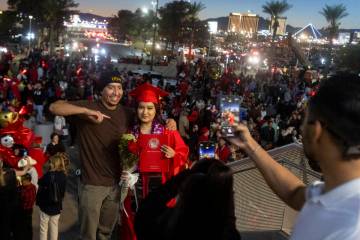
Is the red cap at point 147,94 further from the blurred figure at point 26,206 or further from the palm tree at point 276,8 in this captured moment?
the palm tree at point 276,8

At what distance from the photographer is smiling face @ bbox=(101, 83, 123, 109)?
4254 millimetres

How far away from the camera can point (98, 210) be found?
4.22 m

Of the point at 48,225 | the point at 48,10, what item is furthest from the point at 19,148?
the point at 48,10

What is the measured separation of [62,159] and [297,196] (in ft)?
12.8

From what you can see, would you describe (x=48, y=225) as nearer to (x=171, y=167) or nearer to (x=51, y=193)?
(x=51, y=193)

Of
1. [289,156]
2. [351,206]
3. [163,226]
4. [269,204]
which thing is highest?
[351,206]

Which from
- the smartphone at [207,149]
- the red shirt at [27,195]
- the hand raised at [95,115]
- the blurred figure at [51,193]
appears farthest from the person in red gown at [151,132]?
the smartphone at [207,149]

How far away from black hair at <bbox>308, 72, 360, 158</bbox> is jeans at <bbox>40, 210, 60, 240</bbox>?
14.8 feet

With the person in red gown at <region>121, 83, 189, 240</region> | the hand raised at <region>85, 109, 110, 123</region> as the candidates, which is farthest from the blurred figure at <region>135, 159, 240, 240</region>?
the person in red gown at <region>121, 83, 189, 240</region>

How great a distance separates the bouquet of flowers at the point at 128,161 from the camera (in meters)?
4.07

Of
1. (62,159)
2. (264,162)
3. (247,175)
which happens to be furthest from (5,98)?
(264,162)

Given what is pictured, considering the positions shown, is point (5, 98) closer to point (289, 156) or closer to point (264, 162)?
point (289, 156)

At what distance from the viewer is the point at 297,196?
203 cm

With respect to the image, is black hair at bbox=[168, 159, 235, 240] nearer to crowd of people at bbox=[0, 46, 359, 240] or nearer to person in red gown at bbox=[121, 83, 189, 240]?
crowd of people at bbox=[0, 46, 359, 240]
